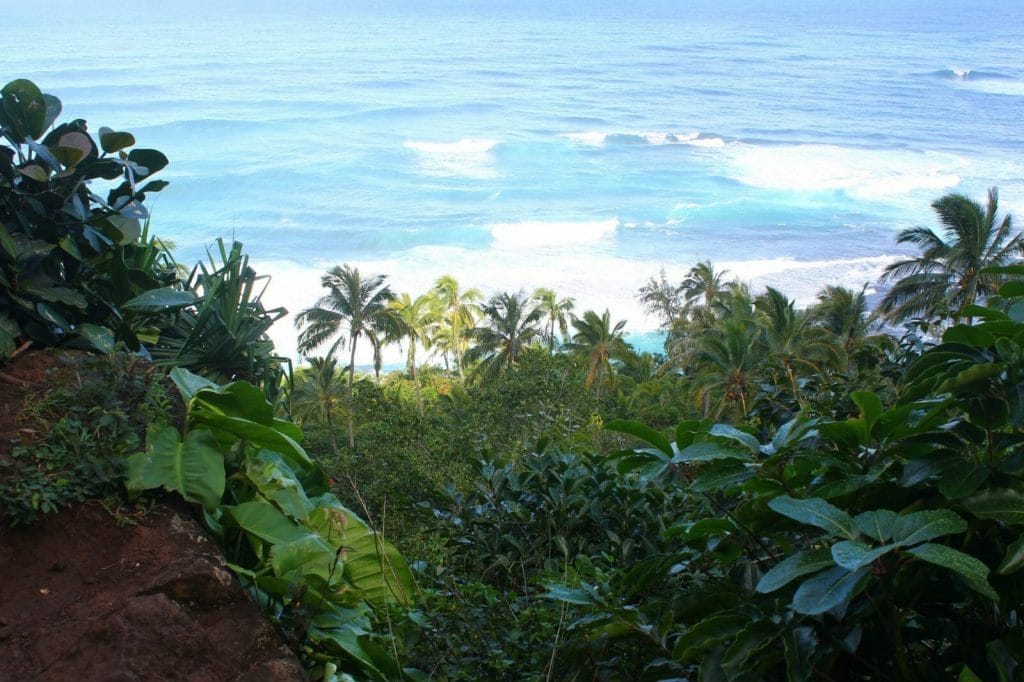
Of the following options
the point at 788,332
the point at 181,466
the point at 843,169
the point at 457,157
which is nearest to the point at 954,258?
the point at 788,332

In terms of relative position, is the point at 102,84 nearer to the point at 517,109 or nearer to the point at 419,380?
the point at 517,109

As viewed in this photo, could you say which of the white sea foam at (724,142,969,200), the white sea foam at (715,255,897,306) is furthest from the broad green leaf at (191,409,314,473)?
the white sea foam at (724,142,969,200)

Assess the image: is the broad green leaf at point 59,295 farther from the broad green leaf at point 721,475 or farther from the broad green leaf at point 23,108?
the broad green leaf at point 721,475

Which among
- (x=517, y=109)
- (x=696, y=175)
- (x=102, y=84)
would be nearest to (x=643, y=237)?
(x=696, y=175)

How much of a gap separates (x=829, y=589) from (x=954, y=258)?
113 ft

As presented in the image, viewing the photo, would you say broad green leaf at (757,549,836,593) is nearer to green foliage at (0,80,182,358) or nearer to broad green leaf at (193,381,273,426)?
broad green leaf at (193,381,273,426)

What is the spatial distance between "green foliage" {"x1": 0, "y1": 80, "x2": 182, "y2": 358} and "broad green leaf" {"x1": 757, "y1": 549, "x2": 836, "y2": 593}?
8.13ft

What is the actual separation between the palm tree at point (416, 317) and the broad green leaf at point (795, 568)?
4129 cm

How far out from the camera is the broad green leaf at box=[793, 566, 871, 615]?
1.12m

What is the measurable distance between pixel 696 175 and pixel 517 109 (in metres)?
25.2

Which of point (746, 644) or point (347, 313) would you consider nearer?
point (746, 644)

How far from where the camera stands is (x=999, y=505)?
49.4 inches

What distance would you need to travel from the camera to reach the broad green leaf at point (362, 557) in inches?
109

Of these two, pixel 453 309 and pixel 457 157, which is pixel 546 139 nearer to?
pixel 457 157
